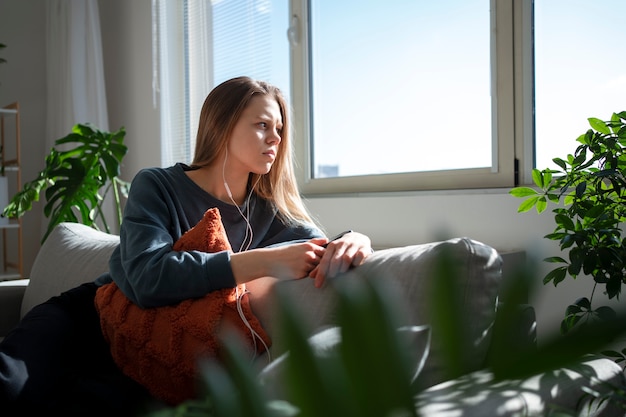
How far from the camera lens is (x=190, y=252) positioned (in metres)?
1.26

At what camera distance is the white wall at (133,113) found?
2262mm

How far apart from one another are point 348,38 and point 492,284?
6.64ft

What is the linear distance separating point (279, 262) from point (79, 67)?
3.29 meters

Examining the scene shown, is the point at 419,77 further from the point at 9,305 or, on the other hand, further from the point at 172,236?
the point at 9,305

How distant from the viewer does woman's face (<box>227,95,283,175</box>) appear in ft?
5.27

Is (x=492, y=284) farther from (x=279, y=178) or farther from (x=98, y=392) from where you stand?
(x=279, y=178)

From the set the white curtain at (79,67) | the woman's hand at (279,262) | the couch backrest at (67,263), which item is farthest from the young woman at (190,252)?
the white curtain at (79,67)

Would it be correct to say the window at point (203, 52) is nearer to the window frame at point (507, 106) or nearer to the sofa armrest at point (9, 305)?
the window frame at point (507, 106)

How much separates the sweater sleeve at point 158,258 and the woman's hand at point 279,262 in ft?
0.08

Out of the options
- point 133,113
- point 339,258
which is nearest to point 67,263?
point 339,258

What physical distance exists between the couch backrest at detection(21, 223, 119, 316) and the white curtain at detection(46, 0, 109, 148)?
2.10 m

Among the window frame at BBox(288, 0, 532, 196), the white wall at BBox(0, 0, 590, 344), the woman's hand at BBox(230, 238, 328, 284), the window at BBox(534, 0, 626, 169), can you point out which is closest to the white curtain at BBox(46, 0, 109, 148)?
the white wall at BBox(0, 0, 590, 344)

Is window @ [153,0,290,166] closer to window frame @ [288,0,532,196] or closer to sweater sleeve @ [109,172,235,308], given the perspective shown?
window frame @ [288,0,532,196]

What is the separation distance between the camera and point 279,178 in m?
1.72
